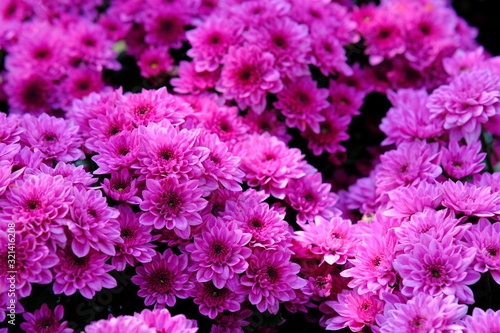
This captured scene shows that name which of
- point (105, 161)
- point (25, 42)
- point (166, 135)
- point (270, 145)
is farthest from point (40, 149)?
point (25, 42)

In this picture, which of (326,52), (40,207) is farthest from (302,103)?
(40,207)

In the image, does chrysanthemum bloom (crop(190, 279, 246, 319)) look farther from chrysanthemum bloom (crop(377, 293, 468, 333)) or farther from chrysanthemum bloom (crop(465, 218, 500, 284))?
chrysanthemum bloom (crop(465, 218, 500, 284))

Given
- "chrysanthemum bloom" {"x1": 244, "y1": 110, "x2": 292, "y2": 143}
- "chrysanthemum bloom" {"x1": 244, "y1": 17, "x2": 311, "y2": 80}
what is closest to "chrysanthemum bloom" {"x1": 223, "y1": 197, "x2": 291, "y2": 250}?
"chrysanthemum bloom" {"x1": 244, "y1": 110, "x2": 292, "y2": 143}

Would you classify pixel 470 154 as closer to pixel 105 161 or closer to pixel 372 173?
pixel 372 173

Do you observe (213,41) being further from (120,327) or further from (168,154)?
(120,327)

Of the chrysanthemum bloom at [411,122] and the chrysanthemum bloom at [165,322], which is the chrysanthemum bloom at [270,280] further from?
the chrysanthemum bloom at [411,122]

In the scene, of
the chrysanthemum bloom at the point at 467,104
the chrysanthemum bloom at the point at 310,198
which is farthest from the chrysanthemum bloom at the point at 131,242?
the chrysanthemum bloom at the point at 467,104

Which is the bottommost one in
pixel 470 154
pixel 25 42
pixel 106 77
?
pixel 106 77
